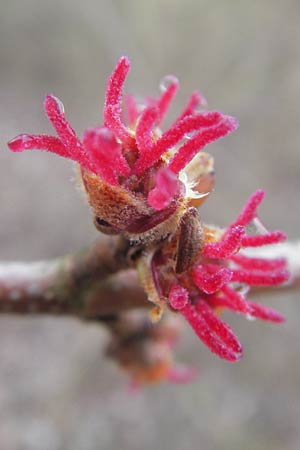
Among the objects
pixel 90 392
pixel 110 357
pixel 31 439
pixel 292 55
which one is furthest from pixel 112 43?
pixel 110 357

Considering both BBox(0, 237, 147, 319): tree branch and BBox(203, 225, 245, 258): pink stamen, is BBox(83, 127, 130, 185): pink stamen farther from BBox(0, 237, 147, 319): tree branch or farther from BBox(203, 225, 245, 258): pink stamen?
BBox(0, 237, 147, 319): tree branch

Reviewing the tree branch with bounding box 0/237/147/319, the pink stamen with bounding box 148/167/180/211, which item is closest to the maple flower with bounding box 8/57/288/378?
the pink stamen with bounding box 148/167/180/211

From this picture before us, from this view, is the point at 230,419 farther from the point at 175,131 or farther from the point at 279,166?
the point at 175,131

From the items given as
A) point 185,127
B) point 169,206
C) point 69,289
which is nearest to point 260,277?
point 169,206

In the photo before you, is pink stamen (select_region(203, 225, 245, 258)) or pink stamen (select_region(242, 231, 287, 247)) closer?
pink stamen (select_region(203, 225, 245, 258))

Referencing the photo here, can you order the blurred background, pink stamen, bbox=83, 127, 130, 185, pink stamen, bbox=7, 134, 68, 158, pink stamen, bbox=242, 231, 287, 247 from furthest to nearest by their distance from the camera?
the blurred background < pink stamen, bbox=242, 231, 287, 247 < pink stamen, bbox=7, 134, 68, 158 < pink stamen, bbox=83, 127, 130, 185

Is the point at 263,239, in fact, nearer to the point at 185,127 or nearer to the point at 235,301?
the point at 235,301
